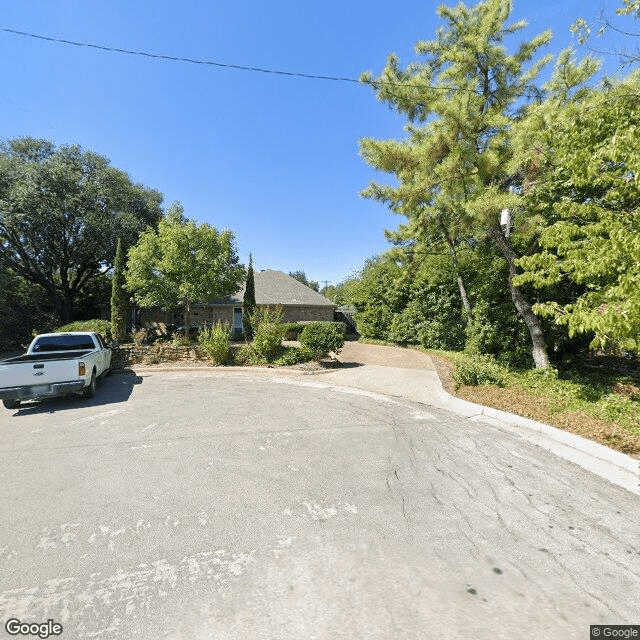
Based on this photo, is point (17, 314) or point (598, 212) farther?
point (17, 314)

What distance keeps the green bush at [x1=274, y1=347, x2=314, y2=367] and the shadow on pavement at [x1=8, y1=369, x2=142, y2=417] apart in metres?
4.85

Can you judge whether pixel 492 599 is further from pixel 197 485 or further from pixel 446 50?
pixel 446 50

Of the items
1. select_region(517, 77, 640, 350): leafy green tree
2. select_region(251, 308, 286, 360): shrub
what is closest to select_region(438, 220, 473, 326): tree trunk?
select_region(517, 77, 640, 350): leafy green tree

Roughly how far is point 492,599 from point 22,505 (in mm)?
4871

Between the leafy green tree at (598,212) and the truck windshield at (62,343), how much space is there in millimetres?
12575

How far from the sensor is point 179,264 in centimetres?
1481

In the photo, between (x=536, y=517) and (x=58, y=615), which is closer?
(x=58, y=615)

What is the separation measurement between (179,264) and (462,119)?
513 inches

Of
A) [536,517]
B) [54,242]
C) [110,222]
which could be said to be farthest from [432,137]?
[54,242]

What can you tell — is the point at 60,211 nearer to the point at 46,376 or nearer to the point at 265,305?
the point at 265,305

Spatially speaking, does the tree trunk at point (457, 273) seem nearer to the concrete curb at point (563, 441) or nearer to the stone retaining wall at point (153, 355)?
the concrete curb at point (563, 441)

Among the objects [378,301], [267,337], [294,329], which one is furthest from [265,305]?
[267,337]

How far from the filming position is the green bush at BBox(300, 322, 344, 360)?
11898 mm

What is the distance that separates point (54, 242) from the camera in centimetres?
2041
